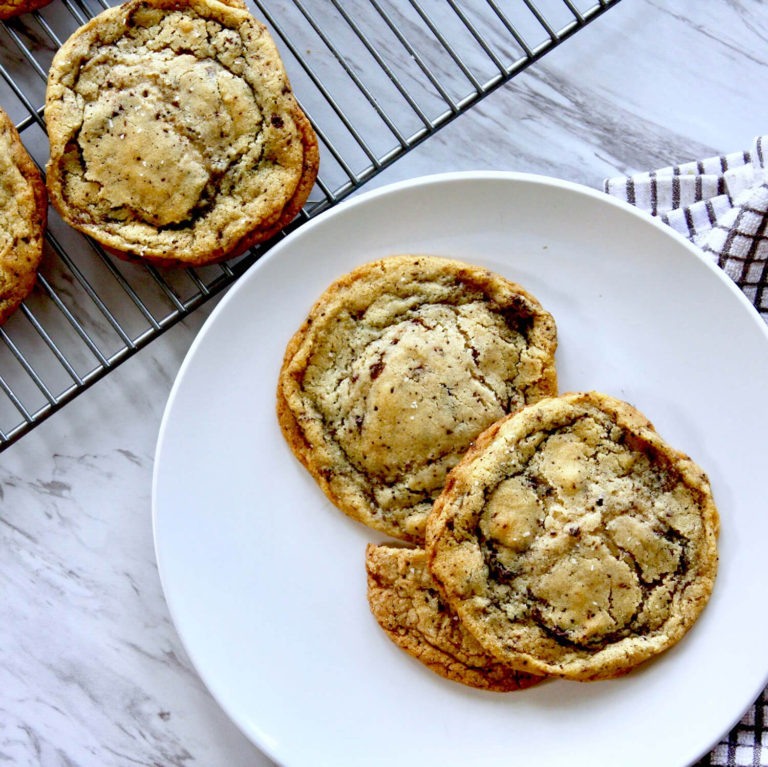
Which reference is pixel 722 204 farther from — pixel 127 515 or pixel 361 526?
pixel 127 515

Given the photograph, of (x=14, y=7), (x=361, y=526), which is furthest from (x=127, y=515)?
(x=14, y=7)

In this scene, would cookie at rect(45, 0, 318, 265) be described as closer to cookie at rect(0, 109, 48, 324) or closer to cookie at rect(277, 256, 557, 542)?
cookie at rect(0, 109, 48, 324)

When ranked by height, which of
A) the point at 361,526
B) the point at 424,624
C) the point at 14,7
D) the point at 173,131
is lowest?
the point at 424,624

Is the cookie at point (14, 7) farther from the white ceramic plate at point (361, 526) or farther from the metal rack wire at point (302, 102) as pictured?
the white ceramic plate at point (361, 526)

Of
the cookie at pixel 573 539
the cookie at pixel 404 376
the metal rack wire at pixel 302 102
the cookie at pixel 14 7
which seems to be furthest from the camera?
the metal rack wire at pixel 302 102

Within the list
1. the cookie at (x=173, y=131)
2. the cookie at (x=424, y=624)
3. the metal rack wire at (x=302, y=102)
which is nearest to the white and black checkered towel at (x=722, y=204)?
the metal rack wire at (x=302, y=102)

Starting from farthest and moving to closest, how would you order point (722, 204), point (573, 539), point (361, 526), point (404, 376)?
1. point (722, 204)
2. point (361, 526)
3. point (404, 376)
4. point (573, 539)
